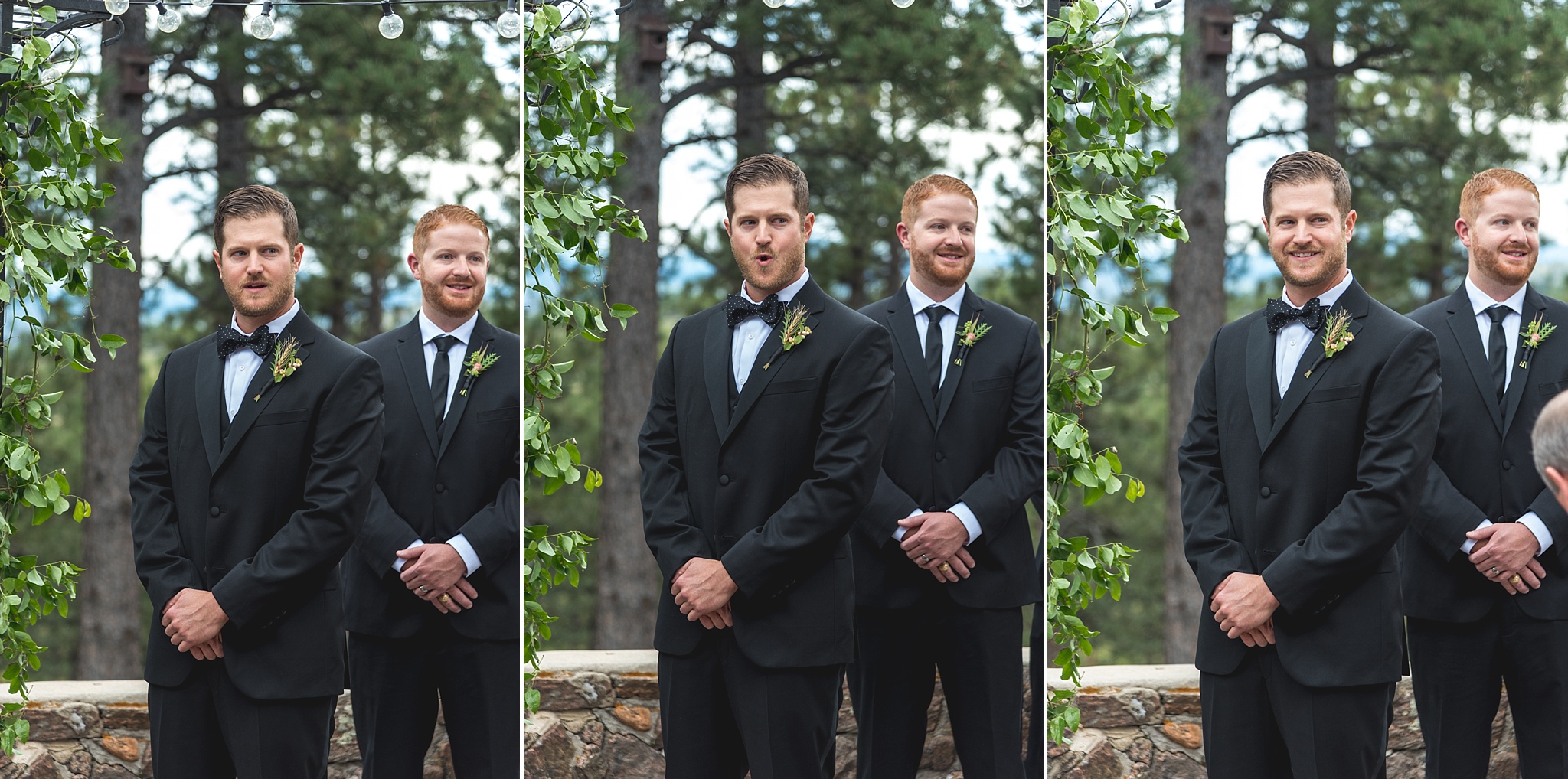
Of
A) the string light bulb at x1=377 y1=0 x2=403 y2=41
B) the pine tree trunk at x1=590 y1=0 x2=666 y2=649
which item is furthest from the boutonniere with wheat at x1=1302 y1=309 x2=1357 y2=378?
the string light bulb at x1=377 y1=0 x2=403 y2=41

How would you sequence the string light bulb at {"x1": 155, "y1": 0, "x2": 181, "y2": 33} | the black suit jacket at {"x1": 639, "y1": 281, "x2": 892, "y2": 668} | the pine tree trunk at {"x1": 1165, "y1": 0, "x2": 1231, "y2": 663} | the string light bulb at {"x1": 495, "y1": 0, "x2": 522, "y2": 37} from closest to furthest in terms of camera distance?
1. the black suit jacket at {"x1": 639, "y1": 281, "x2": 892, "y2": 668}
2. the string light bulb at {"x1": 495, "y1": 0, "x2": 522, "y2": 37}
3. the string light bulb at {"x1": 155, "y1": 0, "x2": 181, "y2": 33}
4. the pine tree trunk at {"x1": 1165, "y1": 0, "x2": 1231, "y2": 663}

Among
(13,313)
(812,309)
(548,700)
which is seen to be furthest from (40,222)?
(812,309)

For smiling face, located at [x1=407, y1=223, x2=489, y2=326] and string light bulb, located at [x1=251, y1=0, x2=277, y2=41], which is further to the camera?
string light bulb, located at [x1=251, y1=0, x2=277, y2=41]

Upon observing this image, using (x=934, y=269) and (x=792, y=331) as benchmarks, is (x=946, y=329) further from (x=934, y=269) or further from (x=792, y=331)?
(x=792, y=331)

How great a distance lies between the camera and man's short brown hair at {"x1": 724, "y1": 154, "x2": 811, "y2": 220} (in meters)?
3.50

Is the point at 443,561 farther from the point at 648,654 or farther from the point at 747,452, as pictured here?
the point at 747,452

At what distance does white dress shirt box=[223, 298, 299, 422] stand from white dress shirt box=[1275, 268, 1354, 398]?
258 centimetres

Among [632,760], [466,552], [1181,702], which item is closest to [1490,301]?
[1181,702]

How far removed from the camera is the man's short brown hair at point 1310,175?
3.73 metres

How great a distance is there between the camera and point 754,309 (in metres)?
3.46

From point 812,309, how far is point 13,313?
2537mm

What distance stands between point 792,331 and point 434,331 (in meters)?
0.94

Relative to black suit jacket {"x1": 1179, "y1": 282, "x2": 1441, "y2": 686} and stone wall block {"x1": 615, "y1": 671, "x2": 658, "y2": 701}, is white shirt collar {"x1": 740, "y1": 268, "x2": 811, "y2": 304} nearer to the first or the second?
stone wall block {"x1": 615, "y1": 671, "x2": 658, "y2": 701}

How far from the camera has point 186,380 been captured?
143 inches
